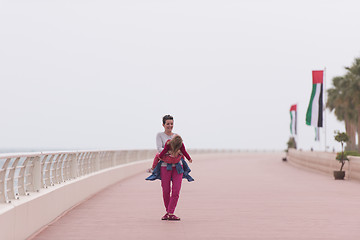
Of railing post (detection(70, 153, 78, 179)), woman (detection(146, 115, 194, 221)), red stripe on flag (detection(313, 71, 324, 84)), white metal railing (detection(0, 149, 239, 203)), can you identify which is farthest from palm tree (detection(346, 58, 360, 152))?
woman (detection(146, 115, 194, 221))

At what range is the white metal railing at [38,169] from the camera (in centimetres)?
1133

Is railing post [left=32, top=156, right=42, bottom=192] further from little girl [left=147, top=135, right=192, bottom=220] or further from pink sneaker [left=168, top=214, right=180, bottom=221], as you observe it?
pink sneaker [left=168, top=214, right=180, bottom=221]

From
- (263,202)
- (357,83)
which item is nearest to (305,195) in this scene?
(263,202)

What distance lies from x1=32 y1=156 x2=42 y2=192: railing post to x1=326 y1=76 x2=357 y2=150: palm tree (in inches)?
2470

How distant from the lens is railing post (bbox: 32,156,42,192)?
45.2 ft

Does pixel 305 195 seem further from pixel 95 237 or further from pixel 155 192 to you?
pixel 95 237

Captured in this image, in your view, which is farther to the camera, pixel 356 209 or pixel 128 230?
pixel 356 209

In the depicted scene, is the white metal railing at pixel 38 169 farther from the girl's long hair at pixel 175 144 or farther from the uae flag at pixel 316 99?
the uae flag at pixel 316 99

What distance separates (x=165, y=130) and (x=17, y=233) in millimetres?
4381

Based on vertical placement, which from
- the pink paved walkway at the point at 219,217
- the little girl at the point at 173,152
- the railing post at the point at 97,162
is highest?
the little girl at the point at 173,152

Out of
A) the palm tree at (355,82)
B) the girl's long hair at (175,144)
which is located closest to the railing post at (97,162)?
the girl's long hair at (175,144)

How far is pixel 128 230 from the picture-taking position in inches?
501

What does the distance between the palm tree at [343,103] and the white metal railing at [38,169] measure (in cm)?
5331

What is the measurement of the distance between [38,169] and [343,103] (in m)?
68.1
